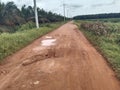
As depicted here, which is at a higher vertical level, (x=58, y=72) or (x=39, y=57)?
(x=58, y=72)

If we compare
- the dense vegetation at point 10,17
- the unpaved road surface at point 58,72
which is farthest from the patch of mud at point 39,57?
the dense vegetation at point 10,17

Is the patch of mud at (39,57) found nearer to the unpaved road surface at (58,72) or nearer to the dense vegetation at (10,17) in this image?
the unpaved road surface at (58,72)

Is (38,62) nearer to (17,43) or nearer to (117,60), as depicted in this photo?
(117,60)

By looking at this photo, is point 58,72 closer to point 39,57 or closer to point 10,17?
point 39,57

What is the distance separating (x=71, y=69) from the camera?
32.6 ft

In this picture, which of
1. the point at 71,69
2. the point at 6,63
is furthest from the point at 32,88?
the point at 6,63

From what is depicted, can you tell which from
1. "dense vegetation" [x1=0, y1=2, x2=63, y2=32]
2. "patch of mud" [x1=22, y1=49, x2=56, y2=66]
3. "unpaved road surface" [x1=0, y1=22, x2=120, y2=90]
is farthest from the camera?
"dense vegetation" [x1=0, y1=2, x2=63, y2=32]

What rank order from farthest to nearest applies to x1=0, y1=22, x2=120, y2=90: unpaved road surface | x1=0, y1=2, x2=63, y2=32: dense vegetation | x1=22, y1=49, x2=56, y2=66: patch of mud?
x1=0, y1=2, x2=63, y2=32: dense vegetation < x1=22, y1=49, x2=56, y2=66: patch of mud < x1=0, y1=22, x2=120, y2=90: unpaved road surface

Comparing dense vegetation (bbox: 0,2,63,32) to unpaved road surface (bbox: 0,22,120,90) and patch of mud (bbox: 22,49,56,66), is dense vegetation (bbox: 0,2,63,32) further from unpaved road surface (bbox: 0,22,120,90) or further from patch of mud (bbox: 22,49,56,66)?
unpaved road surface (bbox: 0,22,120,90)

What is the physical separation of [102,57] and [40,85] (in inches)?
193

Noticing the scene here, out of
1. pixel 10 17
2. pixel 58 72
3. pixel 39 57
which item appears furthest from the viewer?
pixel 10 17

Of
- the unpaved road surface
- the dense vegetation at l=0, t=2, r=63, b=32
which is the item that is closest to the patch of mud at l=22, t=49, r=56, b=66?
the unpaved road surface

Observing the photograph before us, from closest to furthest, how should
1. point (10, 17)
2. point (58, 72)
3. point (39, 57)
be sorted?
1. point (58, 72)
2. point (39, 57)
3. point (10, 17)

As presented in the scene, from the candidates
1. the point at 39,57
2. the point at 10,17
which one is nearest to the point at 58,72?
the point at 39,57
